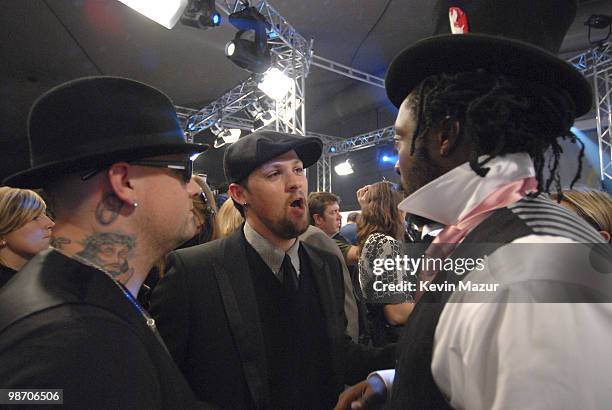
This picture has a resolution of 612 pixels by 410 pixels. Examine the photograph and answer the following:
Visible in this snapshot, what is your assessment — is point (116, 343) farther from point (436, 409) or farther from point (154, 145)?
point (436, 409)

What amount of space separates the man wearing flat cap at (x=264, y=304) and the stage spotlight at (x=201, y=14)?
2.97m

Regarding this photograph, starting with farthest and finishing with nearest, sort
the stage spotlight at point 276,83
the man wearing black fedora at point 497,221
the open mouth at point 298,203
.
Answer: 1. the stage spotlight at point 276,83
2. the open mouth at point 298,203
3. the man wearing black fedora at point 497,221

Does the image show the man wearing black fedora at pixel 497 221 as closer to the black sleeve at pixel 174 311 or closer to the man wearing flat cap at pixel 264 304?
the man wearing flat cap at pixel 264 304

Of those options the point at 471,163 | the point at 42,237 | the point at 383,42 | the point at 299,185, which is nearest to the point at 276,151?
the point at 299,185

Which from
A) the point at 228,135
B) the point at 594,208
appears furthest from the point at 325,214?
the point at 228,135

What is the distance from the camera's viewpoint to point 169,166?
1233mm

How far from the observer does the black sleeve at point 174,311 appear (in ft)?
5.15

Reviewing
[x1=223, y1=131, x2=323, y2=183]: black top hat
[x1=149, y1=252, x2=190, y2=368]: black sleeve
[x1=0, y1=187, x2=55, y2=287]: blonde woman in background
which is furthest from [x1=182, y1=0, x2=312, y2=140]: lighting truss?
[x1=149, y1=252, x2=190, y2=368]: black sleeve

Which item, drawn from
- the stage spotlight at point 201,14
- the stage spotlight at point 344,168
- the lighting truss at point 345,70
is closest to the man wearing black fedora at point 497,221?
the stage spotlight at point 201,14

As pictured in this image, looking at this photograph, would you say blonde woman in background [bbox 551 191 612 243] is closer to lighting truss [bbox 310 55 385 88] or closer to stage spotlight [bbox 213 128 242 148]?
lighting truss [bbox 310 55 385 88]

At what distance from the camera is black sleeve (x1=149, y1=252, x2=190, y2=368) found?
1.57 metres

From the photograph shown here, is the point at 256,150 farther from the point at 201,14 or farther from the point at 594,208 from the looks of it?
the point at 201,14

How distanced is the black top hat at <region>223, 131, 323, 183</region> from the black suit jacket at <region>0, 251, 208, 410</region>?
3.44 feet

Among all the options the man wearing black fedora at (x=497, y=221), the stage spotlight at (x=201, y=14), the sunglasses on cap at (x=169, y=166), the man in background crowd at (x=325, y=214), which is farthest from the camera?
the stage spotlight at (x=201, y=14)
